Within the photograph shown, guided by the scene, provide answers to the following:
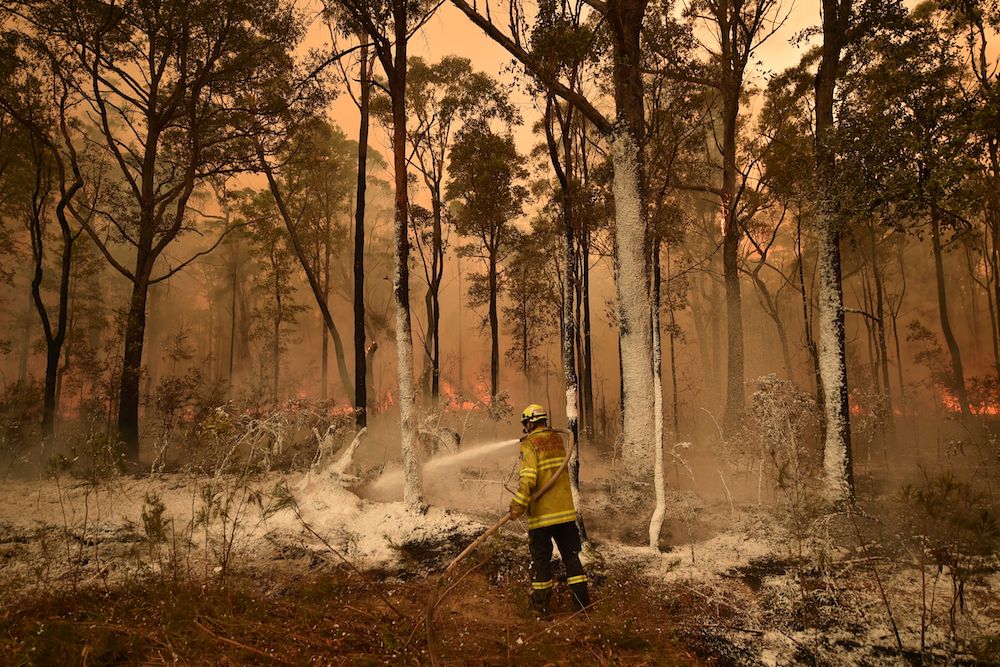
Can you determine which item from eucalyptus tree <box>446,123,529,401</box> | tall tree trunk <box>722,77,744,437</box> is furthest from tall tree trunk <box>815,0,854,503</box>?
eucalyptus tree <box>446,123,529,401</box>

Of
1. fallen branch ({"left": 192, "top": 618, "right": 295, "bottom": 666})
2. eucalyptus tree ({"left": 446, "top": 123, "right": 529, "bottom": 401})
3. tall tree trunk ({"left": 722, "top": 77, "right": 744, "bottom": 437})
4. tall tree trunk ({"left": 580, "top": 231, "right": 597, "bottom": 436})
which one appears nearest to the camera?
fallen branch ({"left": 192, "top": 618, "right": 295, "bottom": 666})

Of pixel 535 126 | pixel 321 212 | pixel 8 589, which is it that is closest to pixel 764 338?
pixel 535 126

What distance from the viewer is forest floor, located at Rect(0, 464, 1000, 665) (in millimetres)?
4211

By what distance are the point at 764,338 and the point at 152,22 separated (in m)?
48.3

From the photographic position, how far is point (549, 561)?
532 centimetres

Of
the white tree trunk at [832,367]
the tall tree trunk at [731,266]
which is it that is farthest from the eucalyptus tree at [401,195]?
the tall tree trunk at [731,266]

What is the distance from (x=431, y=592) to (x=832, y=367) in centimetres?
744

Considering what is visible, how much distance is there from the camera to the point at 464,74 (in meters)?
19.1

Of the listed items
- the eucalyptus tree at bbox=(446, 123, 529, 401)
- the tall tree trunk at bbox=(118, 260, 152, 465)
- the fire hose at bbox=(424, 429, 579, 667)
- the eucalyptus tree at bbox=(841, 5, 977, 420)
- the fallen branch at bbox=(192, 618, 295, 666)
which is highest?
the eucalyptus tree at bbox=(446, 123, 529, 401)

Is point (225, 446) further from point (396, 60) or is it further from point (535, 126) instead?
A: point (535, 126)

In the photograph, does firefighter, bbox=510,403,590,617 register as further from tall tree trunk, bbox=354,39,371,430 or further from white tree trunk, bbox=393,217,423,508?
tall tree trunk, bbox=354,39,371,430

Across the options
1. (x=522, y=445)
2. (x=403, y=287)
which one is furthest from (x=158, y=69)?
(x=522, y=445)

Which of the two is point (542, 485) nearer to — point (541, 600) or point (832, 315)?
point (541, 600)

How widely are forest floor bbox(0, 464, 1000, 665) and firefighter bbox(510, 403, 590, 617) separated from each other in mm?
267
